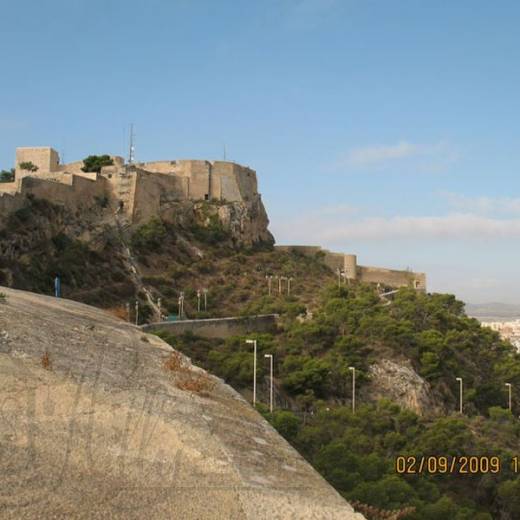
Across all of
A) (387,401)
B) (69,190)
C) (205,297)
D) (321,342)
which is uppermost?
(69,190)

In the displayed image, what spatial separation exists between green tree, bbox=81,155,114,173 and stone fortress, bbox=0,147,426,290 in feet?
1.06

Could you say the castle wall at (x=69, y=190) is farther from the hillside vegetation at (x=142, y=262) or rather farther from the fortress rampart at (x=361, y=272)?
the fortress rampart at (x=361, y=272)

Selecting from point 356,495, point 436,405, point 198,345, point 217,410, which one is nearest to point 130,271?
point 198,345

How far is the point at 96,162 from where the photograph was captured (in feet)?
141

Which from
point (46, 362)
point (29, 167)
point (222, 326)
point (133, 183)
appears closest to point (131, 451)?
point (46, 362)

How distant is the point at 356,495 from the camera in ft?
22.7

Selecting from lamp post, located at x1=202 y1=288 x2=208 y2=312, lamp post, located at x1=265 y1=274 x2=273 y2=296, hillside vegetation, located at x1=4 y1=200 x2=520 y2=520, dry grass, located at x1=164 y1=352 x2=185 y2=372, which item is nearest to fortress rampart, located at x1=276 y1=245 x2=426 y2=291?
hillside vegetation, located at x1=4 y1=200 x2=520 y2=520

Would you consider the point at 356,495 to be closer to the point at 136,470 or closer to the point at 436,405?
the point at 136,470

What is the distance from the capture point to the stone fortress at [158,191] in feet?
113

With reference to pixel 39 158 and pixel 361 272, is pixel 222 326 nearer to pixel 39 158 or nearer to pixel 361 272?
pixel 39 158

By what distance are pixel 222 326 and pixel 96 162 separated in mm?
18832

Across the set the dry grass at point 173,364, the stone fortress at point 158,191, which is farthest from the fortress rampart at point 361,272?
the dry grass at point 173,364

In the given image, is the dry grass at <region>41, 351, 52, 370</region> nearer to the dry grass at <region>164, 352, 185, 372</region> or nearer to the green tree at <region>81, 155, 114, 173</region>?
the dry grass at <region>164, 352, 185, 372</region>

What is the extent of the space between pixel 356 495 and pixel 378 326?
2448cm
